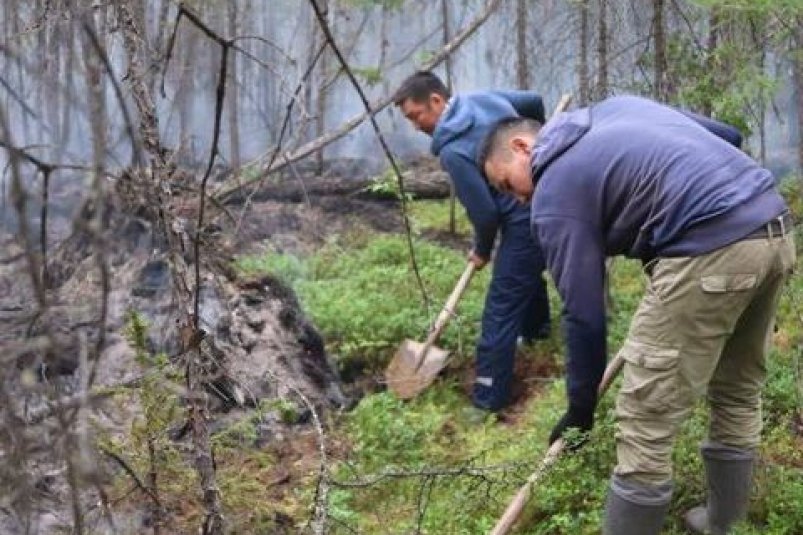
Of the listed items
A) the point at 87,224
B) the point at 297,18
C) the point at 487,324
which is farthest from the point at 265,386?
the point at 297,18

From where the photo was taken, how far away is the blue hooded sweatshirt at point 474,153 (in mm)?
5500

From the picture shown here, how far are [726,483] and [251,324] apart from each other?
3.38 meters

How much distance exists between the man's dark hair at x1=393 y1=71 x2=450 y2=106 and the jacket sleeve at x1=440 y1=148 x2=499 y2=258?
36cm

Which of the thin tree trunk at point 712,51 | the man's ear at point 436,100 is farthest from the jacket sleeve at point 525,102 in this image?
the thin tree trunk at point 712,51

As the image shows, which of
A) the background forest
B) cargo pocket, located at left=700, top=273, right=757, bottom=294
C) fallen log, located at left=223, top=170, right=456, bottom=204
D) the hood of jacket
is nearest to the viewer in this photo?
the background forest

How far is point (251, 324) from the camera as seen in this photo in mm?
6109

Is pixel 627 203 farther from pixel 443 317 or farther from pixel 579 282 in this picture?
pixel 443 317

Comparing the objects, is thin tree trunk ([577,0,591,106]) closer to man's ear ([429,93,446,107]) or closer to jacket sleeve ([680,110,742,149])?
man's ear ([429,93,446,107])

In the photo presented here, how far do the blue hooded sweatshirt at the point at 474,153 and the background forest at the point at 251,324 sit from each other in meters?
0.48

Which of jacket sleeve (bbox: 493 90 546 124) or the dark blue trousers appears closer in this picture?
the dark blue trousers

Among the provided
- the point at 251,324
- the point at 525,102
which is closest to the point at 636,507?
the point at 525,102

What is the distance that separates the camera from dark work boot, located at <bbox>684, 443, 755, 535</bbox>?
3547 mm

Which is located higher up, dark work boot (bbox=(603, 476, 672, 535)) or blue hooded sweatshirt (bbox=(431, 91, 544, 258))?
blue hooded sweatshirt (bbox=(431, 91, 544, 258))

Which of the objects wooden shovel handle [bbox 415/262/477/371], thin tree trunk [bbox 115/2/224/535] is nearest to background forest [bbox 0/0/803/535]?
thin tree trunk [bbox 115/2/224/535]
